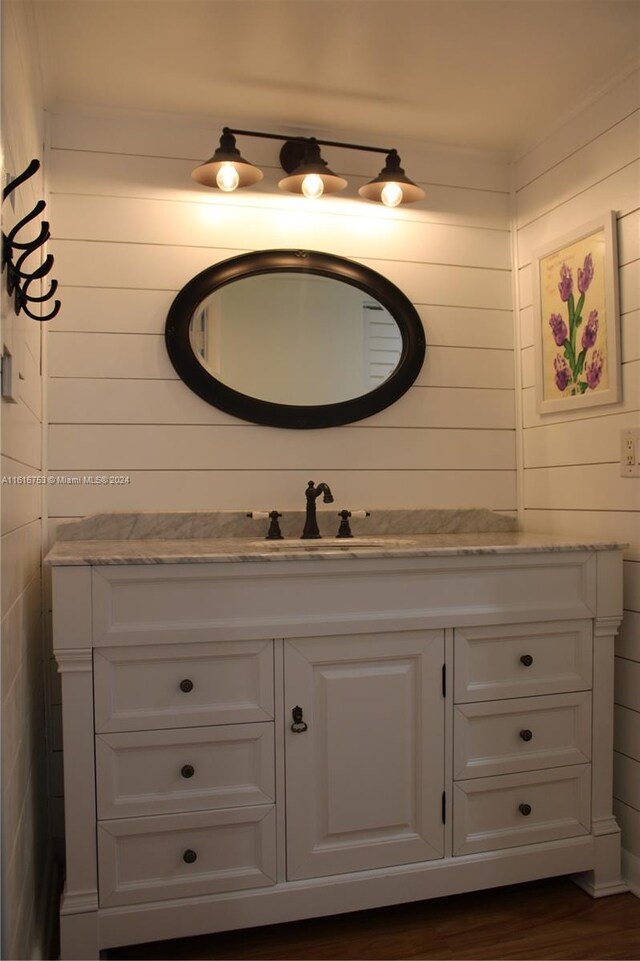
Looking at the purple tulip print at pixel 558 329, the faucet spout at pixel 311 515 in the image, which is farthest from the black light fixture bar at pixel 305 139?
the faucet spout at pixel 311 515

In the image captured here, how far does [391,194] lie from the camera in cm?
226

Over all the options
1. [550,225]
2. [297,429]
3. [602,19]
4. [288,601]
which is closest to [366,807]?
[288,601]

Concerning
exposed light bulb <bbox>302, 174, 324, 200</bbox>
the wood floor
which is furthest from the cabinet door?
exposed light bulb <bbox>302, 174, 324, 200</bbox>

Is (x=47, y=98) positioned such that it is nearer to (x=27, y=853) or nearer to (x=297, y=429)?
(x=297, y=429)

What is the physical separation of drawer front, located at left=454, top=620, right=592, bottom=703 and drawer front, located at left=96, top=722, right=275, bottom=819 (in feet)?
1.74

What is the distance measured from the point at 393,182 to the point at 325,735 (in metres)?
1.63

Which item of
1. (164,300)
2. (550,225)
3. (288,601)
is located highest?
(550,225)

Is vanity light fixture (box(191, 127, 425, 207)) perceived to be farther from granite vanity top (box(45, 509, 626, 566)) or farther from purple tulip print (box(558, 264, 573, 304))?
granite vanity top (box(45, 509, 626, 566))

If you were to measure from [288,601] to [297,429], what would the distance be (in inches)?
29.8

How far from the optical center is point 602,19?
1827 millimetres

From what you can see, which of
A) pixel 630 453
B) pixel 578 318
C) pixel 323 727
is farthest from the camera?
pixel 578 318

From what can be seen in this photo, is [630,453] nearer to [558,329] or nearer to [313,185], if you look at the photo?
[558,329]

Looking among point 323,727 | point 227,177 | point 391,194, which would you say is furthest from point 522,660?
point 227,177

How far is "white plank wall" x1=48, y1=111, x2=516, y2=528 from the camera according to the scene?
2.19 metres
